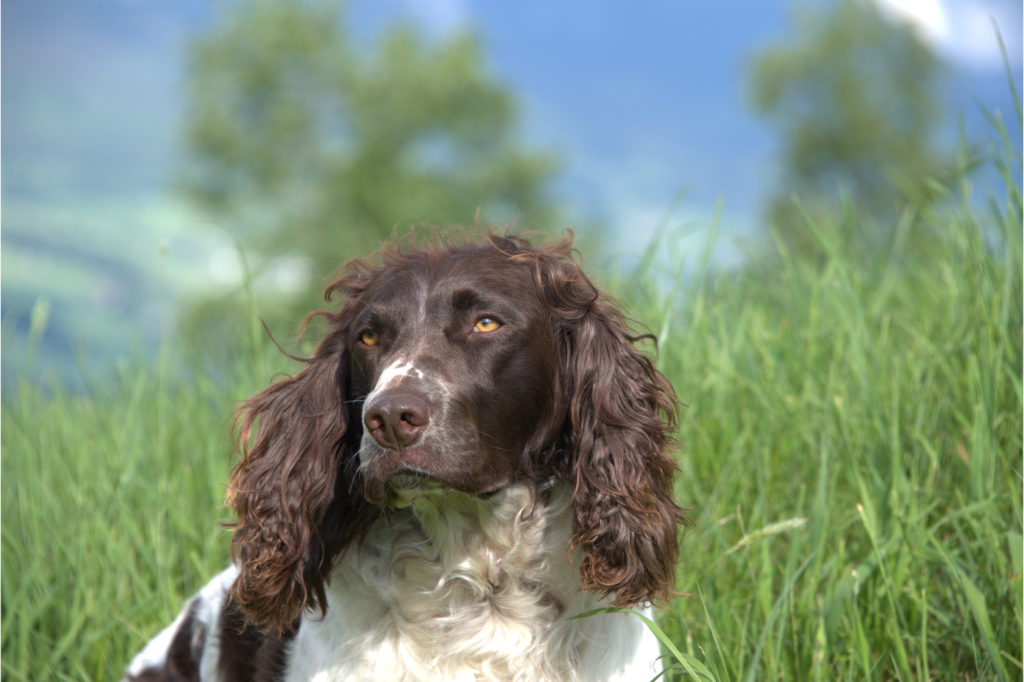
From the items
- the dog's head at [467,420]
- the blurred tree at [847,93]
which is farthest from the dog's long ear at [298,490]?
the blurred tree at [847,93]

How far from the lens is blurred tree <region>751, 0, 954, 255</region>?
4128 cm

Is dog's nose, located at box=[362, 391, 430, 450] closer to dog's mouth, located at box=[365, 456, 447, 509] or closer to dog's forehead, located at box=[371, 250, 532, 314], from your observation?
dog's mouth, located at box=[365, 456, 447, 509]

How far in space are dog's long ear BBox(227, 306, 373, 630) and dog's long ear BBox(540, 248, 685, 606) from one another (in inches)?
25.8

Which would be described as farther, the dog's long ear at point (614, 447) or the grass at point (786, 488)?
the grass at point (786, 488)

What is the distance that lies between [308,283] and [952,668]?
2989cm

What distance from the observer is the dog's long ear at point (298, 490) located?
3.03m

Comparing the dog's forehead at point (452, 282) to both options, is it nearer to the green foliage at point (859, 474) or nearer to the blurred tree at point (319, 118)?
the green foliage at point (859, 474)

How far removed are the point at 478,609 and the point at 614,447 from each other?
605 millimetres

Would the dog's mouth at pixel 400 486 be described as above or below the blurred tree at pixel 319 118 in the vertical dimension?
above

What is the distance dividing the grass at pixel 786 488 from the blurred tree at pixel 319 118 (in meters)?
32.4

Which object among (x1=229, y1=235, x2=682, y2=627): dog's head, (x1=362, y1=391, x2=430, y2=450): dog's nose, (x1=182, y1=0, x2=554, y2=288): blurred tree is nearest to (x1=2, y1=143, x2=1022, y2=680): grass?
(x1=229, y1=235, x2=682, y2=627): dog's head

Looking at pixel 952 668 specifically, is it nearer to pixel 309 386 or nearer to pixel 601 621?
pixel 601 621

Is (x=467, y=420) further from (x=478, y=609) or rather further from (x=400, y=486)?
(x=478, y=609)

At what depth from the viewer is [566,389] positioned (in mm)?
3119
